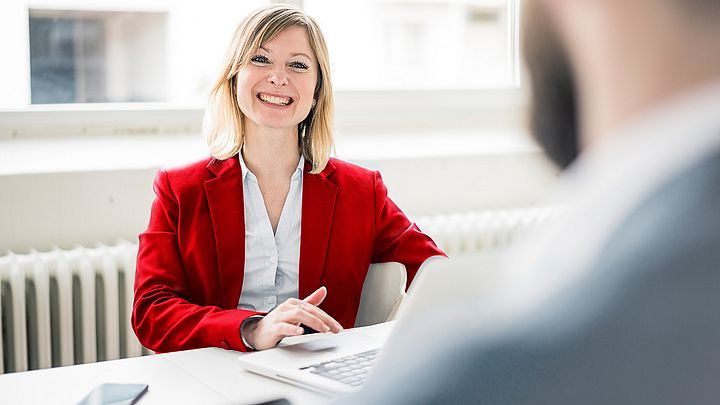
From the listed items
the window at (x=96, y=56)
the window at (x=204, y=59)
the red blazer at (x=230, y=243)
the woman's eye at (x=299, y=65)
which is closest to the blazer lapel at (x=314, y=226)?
the red blazer at (x=230, y=243)

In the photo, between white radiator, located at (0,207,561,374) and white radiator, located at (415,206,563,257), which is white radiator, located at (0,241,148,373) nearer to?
white radiator, located at (0,207,561,374)

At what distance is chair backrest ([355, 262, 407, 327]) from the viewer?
6.59 feet

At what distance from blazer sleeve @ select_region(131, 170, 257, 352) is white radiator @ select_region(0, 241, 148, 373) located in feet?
2.14

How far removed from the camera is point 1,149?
2725 millimetres

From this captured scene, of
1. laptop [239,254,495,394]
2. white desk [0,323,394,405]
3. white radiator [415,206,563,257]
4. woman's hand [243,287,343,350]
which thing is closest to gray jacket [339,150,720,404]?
laptop [239,254,495,394]

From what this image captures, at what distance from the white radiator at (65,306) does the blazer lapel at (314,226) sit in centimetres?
75

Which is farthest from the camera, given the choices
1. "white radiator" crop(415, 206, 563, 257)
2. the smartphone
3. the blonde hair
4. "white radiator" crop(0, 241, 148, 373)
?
"white radiator" crop(415, 206, 563, 257)

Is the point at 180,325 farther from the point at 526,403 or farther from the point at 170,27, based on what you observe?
the point at 170,27

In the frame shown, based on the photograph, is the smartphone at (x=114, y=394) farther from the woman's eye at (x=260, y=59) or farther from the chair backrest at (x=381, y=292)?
the woman's eye at (x=260, y=59)

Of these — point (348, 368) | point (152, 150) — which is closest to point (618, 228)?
point (348, 368)

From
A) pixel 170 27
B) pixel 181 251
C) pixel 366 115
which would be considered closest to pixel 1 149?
pixel 170 27

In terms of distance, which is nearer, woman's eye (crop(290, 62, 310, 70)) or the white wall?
woman's eye (crop(290, 62, 310, 70))

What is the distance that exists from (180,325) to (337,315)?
17.9 inches

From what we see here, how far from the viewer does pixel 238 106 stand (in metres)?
2.16
